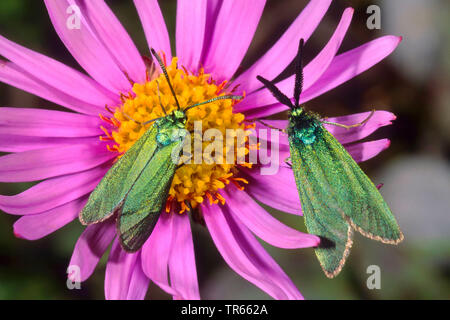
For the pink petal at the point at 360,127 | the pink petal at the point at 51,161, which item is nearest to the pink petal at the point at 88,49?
the pink petal at the point at 51,161

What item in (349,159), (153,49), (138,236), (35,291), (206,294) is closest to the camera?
(138,236)

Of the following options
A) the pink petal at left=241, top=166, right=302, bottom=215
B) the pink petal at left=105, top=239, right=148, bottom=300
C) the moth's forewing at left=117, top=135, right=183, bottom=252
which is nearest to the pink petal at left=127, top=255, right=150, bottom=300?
the pink petal at left=105, top=239, right=148, bottom=300

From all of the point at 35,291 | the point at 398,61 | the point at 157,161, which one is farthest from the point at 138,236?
the point at 398,61

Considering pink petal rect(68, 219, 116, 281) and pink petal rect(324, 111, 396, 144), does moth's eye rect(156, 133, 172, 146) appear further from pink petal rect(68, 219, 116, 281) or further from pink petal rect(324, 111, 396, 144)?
pink petal rect(324, 111, 396, 144)

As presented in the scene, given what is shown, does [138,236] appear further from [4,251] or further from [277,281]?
[4,251]

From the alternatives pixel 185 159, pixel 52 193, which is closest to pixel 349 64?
pixel 185 159
